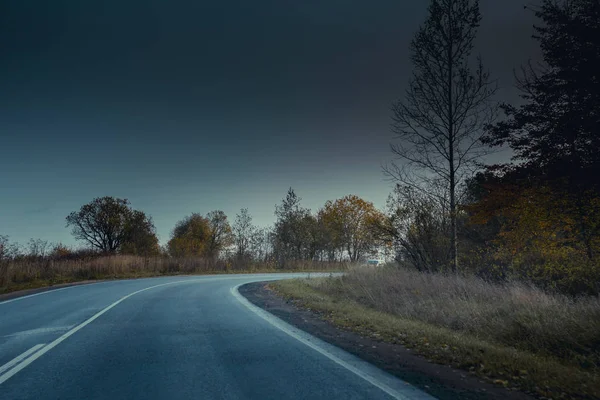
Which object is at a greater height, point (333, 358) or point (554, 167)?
point (554, 167)

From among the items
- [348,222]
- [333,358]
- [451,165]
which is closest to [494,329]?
[333,358]

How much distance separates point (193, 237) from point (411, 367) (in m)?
73.2

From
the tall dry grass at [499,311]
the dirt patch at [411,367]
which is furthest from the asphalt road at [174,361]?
the tall dry grass at [499,311]

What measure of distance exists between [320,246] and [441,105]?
151 ft

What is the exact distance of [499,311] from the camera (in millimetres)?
8867

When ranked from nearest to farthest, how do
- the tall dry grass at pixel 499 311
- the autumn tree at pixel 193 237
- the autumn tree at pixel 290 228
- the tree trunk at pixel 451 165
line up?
1. the tall dry grass at pixel 499 311
2. the tree trunk at pixel 451 165
3. the autumn tree at pixel 290 228
4. the autumn tree at pixel 193 237

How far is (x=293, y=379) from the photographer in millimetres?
4820

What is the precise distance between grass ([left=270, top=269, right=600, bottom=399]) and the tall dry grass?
15mm

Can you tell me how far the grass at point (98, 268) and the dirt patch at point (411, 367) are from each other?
1482 cm

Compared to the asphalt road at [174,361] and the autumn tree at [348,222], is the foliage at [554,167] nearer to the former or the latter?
the asphalt road at [174,361]

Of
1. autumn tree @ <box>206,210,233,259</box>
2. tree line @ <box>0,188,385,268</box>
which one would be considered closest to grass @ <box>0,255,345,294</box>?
tree line @ <box>0,188,385,268</box>

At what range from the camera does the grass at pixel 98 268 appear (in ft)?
63.8

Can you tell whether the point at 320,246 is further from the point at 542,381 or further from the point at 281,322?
the point at 542,381

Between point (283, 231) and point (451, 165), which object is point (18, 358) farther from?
point (283, 231)
